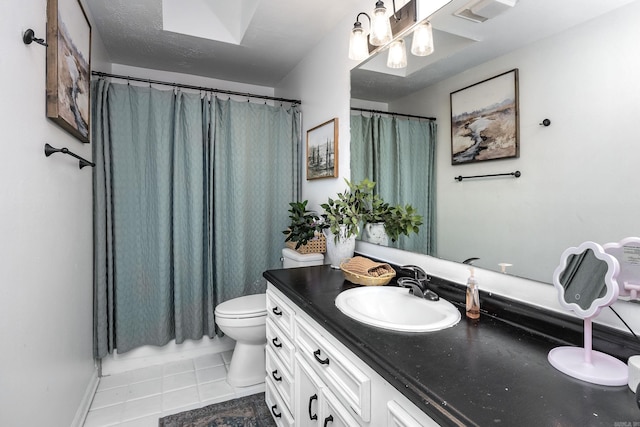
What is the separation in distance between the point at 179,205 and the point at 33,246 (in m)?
1.19

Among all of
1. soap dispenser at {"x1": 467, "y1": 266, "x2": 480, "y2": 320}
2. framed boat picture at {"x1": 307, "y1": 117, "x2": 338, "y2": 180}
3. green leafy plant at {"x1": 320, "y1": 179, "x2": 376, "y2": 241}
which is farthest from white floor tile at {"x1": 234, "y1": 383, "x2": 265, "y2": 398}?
soap dispenser at {"x1": 467, "y1": 266, "x2": 480, "y2": 320}

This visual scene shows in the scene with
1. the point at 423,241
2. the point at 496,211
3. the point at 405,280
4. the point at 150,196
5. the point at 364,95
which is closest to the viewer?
the point at 496,211

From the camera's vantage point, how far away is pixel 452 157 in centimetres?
132

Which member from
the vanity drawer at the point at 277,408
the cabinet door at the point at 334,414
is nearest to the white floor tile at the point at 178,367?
the vanity drawer at the point at 277,408

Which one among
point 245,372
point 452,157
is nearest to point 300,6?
point 452,157

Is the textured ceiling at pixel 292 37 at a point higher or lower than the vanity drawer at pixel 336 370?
higher

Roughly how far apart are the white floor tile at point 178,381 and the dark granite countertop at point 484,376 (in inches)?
63.0

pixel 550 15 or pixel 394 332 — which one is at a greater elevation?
pixel 550 15

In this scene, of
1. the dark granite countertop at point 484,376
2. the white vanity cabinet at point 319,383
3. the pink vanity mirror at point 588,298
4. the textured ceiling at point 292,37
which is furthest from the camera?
the textured ceiling at point 292,37

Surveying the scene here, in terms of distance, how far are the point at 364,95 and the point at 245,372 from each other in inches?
74.5

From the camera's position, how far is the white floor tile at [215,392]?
196cm

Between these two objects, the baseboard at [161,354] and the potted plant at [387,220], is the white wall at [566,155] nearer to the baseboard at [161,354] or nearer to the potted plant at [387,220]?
the potted plant at [387,220]

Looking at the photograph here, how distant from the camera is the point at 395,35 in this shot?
1.58m

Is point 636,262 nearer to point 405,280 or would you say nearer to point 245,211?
point 405,280
